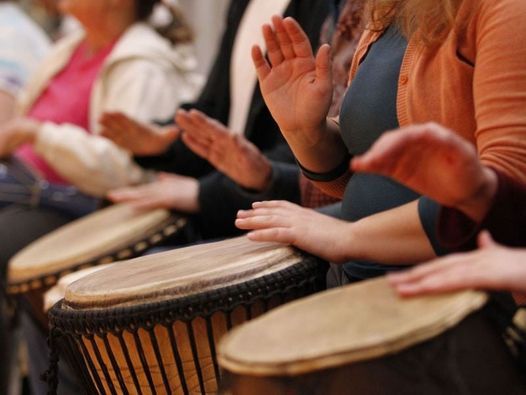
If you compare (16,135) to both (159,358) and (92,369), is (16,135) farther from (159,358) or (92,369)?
(159,358)

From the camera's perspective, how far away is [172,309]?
1.22 meters

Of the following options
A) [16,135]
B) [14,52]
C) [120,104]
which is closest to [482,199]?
[120,104]

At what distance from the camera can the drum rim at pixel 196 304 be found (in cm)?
A: 122

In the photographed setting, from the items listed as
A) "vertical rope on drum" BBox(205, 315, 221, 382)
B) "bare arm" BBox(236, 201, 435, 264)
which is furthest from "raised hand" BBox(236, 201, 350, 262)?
"vertical rope on drum" BBox(205, 315, 221, 382)

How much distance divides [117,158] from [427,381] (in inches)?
69.3

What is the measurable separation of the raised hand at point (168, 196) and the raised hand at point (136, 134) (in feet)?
0.54

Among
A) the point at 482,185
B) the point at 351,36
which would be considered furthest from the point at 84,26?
the point at 482,185

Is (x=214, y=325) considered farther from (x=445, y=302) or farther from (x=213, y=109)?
(x=213, y=109)

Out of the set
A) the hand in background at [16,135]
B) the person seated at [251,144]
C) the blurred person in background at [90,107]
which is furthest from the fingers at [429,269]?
the hand in background at [16,135]

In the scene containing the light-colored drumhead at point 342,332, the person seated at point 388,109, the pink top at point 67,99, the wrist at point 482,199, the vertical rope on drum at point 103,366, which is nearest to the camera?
the light-colored drumhead at point 342,332

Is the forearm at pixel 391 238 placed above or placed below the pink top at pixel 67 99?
above

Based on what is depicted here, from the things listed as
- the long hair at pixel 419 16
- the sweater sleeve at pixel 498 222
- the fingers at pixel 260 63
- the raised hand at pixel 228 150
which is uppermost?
the long hair at pixel 419 16

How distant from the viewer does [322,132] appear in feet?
4.75

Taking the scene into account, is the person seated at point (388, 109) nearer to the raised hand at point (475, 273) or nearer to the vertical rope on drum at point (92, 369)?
the raised hand at point (475, 273)
